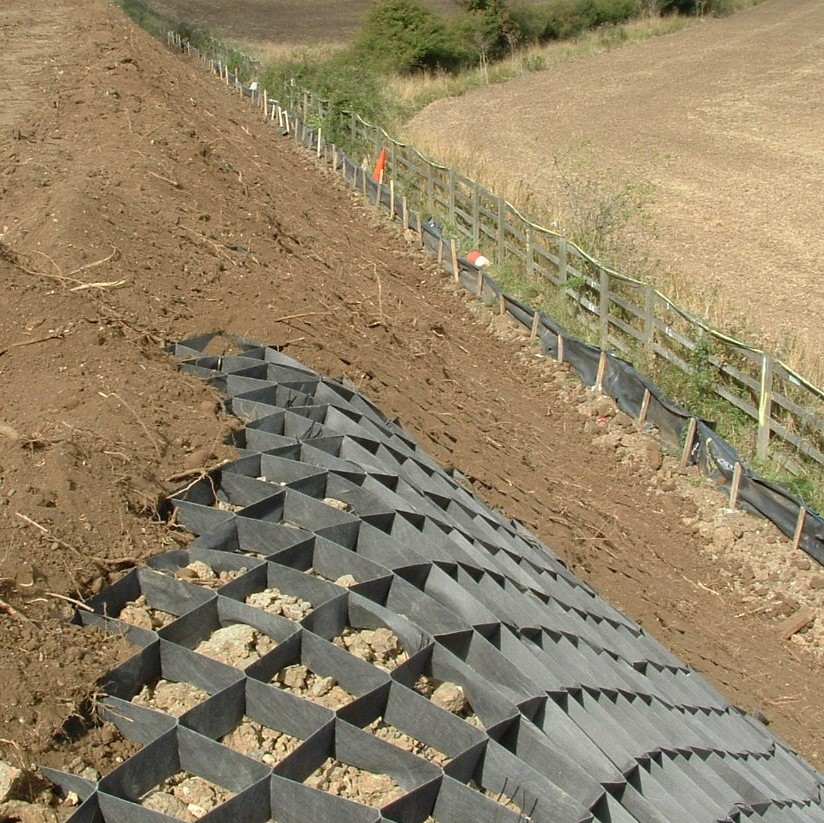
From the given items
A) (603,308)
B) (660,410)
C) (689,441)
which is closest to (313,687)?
(689,441)

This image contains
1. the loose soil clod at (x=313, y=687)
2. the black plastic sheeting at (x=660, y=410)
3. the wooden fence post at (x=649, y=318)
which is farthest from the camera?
the wooden fence post at (x=649, y=318)

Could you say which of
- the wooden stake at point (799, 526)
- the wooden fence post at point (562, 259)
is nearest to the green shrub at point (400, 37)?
the wooden fence post at point (562, 259)

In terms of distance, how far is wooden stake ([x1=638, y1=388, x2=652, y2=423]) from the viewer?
13320 mm

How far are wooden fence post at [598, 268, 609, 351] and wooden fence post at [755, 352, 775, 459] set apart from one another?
9.65ft

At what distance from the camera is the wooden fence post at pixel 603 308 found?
48.6ft

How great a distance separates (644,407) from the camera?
13.4 metres

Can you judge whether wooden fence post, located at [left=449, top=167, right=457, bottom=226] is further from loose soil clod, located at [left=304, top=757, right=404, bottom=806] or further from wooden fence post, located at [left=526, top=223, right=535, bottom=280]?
loose soil clod, located at [left=304, top=757, right=404, bottom=806]

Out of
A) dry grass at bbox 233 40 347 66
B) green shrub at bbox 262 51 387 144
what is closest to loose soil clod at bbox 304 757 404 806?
green shrub at bbox 262 51 387 144

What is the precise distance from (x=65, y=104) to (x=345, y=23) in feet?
140

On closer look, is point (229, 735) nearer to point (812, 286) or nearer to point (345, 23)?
point (812, 286)

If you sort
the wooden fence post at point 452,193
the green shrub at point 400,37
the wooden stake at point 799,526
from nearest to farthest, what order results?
the wooden stake at point 799,526 < the wooden fence post at point 452,193 < the green shrub at point 400,37

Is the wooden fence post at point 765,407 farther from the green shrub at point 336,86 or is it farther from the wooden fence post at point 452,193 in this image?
the green shrub at point 336,86

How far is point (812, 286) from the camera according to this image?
1875 cm

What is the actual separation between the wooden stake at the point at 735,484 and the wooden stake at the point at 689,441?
70 centimetres
